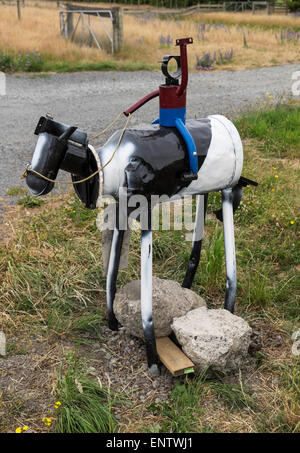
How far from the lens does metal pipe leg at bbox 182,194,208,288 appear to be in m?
3.31

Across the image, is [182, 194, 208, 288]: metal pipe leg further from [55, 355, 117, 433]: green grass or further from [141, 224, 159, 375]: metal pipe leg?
[55, 355, 117, 433]: green grass

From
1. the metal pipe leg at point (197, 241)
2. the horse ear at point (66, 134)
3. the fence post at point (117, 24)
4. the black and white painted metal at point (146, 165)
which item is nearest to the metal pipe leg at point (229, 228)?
the black and white painted metal at point (146, 165)

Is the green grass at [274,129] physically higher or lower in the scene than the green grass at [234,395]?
higher

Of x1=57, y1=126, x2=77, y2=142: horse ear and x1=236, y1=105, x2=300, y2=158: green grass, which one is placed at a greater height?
x1=57, y1=126, x2=77, y2=142: horse ear

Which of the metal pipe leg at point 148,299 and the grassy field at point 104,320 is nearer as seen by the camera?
the grassy field at point 104,320

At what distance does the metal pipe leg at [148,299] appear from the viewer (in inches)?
108

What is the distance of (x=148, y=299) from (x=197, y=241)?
77 cm

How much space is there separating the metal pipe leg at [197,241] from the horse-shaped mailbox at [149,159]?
34 centimetres

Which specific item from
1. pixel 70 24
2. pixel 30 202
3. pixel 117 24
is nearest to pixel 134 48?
pixel 117 24

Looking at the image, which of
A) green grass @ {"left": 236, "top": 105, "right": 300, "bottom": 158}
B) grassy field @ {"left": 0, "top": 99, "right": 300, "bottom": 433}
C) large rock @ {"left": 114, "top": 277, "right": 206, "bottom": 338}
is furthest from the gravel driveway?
large rock @ {"left": 114, "top": 277, "right": 206, "bottom": 338}

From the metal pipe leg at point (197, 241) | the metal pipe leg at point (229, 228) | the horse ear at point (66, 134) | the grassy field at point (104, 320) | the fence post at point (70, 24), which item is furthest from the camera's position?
the fence post at point (70, 24)

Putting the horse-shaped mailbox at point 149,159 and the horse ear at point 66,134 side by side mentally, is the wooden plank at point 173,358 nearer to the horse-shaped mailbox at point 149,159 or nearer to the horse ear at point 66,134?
the horse-shaped mailbox at point 149,159

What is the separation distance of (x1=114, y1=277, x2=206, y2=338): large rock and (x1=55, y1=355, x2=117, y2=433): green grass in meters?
0.45

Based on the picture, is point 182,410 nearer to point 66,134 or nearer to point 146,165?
point 146,165
